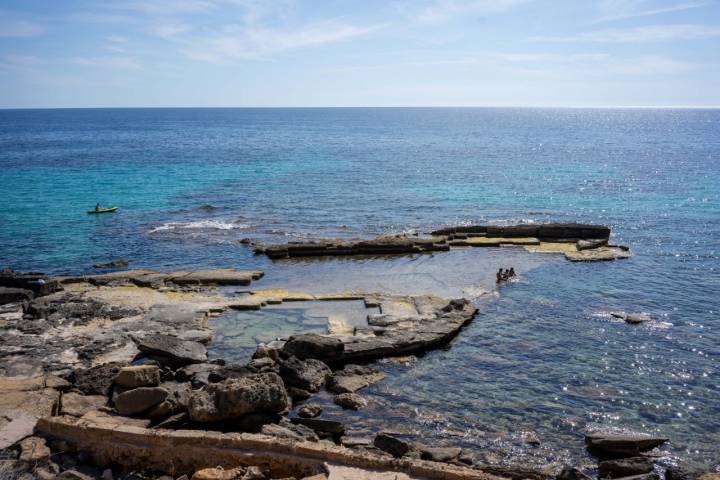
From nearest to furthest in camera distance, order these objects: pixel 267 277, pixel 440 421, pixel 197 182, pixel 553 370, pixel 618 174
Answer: pixel 440 421 → pixel 553 370 → pixel 267 277 → pixel 197 182 → pixel 618 174

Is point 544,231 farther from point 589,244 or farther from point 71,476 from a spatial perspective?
point 71,476

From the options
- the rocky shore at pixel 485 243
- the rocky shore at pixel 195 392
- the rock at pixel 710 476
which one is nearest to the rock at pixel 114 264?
the rocky shore at pixel 195 392

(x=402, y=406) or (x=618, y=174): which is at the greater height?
(x=618, y=174)

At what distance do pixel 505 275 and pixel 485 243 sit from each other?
790cm

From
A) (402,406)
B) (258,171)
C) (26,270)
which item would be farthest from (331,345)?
(258,171)

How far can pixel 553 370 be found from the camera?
20.6 metres

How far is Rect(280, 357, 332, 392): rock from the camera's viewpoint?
18984 mm

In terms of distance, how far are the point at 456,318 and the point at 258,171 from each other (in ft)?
187

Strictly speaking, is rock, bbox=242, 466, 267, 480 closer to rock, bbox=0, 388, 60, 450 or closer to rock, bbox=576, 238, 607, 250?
rock, bbox=0, 388, 60, 450

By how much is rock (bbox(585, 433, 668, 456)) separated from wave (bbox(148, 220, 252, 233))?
3260 centimetres

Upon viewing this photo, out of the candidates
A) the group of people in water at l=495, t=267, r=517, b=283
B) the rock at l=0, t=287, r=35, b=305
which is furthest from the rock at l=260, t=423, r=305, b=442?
the group of people in water at l=495, t=267, r=517, b=283

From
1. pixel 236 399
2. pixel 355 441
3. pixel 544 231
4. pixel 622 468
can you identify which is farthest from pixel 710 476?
pixel 544 231

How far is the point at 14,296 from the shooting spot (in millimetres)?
25781

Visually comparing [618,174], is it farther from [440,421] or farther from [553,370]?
[440,421]
